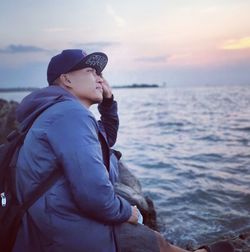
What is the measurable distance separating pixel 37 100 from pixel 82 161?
32.5 inches

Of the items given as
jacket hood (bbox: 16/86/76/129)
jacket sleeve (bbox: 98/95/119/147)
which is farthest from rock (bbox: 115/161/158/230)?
jacket hood (bbox: 16/86/76/129)

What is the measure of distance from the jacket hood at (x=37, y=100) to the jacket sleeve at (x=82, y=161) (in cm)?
36

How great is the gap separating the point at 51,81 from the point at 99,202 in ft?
4.62

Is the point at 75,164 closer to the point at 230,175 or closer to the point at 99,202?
the point at 99,202

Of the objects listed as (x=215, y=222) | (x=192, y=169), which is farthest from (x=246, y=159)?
(x=215, y=222)

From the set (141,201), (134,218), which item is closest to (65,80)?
(134,218)

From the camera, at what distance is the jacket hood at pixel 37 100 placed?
3396 millimetres

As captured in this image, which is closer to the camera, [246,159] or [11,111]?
[246,159]

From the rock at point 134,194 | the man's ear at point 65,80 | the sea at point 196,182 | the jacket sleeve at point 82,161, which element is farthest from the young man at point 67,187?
the sea at point 196,182

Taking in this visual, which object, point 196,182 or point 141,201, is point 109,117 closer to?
point 141,201

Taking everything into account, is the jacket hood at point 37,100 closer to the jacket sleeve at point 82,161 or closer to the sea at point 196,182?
the jacket sleeve at point 82,161

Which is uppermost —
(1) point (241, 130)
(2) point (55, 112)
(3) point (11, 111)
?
(2) point (55, 112)

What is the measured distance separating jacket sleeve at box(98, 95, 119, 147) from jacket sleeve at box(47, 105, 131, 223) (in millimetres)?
2099

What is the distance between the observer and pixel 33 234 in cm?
319
